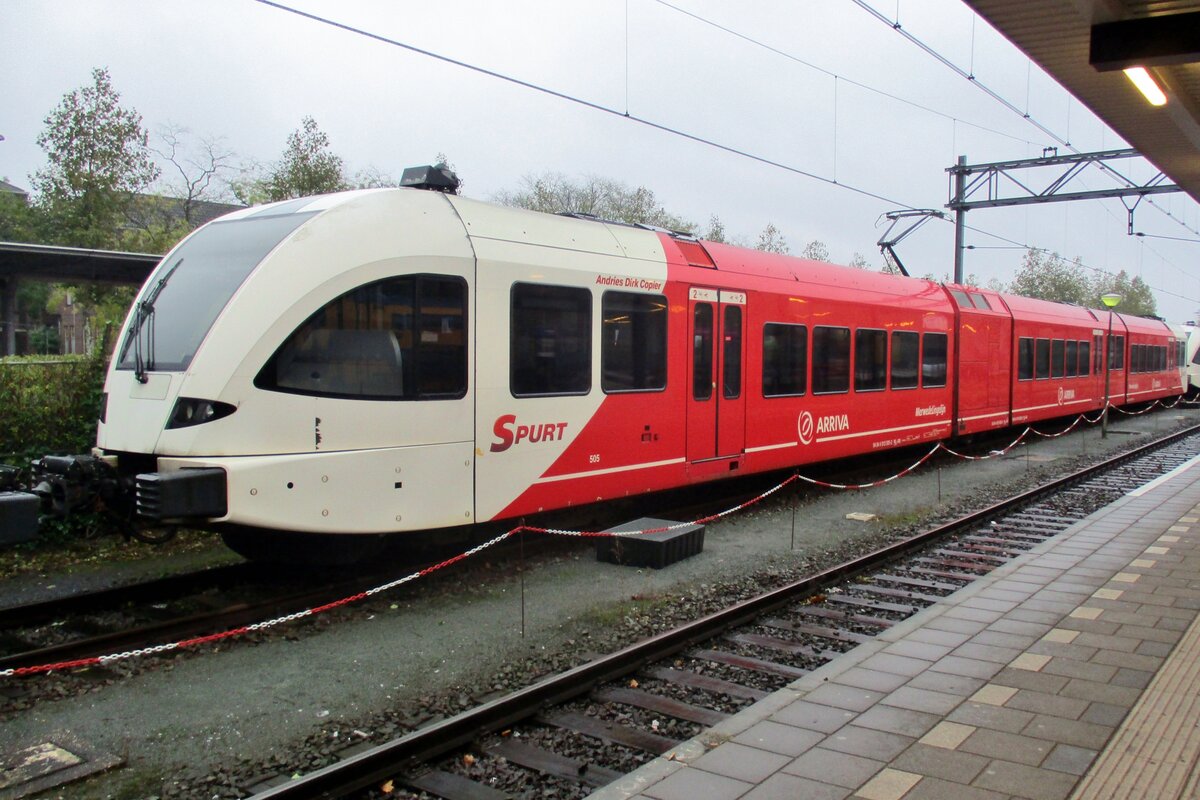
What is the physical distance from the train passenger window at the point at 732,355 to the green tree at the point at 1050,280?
59683 millimetres

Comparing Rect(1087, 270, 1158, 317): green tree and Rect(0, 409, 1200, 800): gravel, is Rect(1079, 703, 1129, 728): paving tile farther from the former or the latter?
Rect(1087, 270, 1158, 317): green tree

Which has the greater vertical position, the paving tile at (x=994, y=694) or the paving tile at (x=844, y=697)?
the paving tile at (x=994, y=694)

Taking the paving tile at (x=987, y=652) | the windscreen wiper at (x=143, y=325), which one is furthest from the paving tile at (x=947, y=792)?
the windscreen wiper at (x=143, y=325)

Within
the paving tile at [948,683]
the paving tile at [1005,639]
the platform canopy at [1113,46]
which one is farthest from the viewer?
the platform canopy at [1113,46]

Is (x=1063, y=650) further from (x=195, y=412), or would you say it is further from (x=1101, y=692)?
(x=195, y=412)

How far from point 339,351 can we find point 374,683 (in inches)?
99.0

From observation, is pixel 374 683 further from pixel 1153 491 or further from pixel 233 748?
pixel 1153 491

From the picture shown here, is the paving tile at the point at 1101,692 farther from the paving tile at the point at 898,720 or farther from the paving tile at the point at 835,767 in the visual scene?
the paving tile at the point at 835,767

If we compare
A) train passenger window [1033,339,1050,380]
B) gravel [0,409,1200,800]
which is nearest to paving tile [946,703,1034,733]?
gravel [0,409,1200,800]

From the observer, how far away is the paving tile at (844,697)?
4871 mm

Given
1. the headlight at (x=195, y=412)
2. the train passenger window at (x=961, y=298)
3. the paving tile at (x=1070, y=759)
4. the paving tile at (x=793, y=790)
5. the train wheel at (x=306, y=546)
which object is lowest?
the paving tile at (x=793, y=790)

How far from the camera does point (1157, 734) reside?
14.2 ft

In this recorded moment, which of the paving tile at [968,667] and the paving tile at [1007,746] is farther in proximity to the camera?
the paving tile at [968,667]

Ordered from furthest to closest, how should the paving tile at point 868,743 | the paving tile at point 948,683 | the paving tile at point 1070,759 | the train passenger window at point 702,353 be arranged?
the train passenger window at point 702,353 < the paving tile at point 948,683 < the paving tile at point 868,743 < the paving tile at point 1070,759
